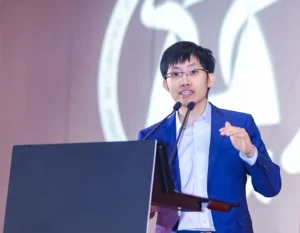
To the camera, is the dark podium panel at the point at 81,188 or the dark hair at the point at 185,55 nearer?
the dark podium panel at the point at 81,188

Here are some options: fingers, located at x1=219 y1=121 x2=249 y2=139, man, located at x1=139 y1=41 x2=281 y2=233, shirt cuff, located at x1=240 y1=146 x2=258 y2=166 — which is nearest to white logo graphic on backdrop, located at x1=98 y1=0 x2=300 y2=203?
man, located at x1=139 y1=41 x2=281 y2=233

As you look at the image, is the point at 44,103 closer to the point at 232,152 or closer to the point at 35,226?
the point at 232,152

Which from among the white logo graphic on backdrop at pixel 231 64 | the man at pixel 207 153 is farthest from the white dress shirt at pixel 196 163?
the white logo graphic on backdrop at pixel 231 64

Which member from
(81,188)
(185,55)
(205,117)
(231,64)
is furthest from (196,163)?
(231,64)

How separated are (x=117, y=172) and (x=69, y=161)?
6.1 inches

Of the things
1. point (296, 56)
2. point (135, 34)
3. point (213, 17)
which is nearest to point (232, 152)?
point (296, 56)

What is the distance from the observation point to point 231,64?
2.68 metres

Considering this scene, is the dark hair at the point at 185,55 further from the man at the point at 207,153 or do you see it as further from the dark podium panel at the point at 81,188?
the dark podium panel at the point at 81,188

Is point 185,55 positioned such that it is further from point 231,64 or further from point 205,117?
point 231,64

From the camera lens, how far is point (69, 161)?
1403 mm

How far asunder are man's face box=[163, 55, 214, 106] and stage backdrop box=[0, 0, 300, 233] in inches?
25.5

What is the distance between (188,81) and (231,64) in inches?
30.8

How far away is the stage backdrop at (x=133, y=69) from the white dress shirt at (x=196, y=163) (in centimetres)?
65

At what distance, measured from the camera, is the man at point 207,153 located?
1751 millimetres
